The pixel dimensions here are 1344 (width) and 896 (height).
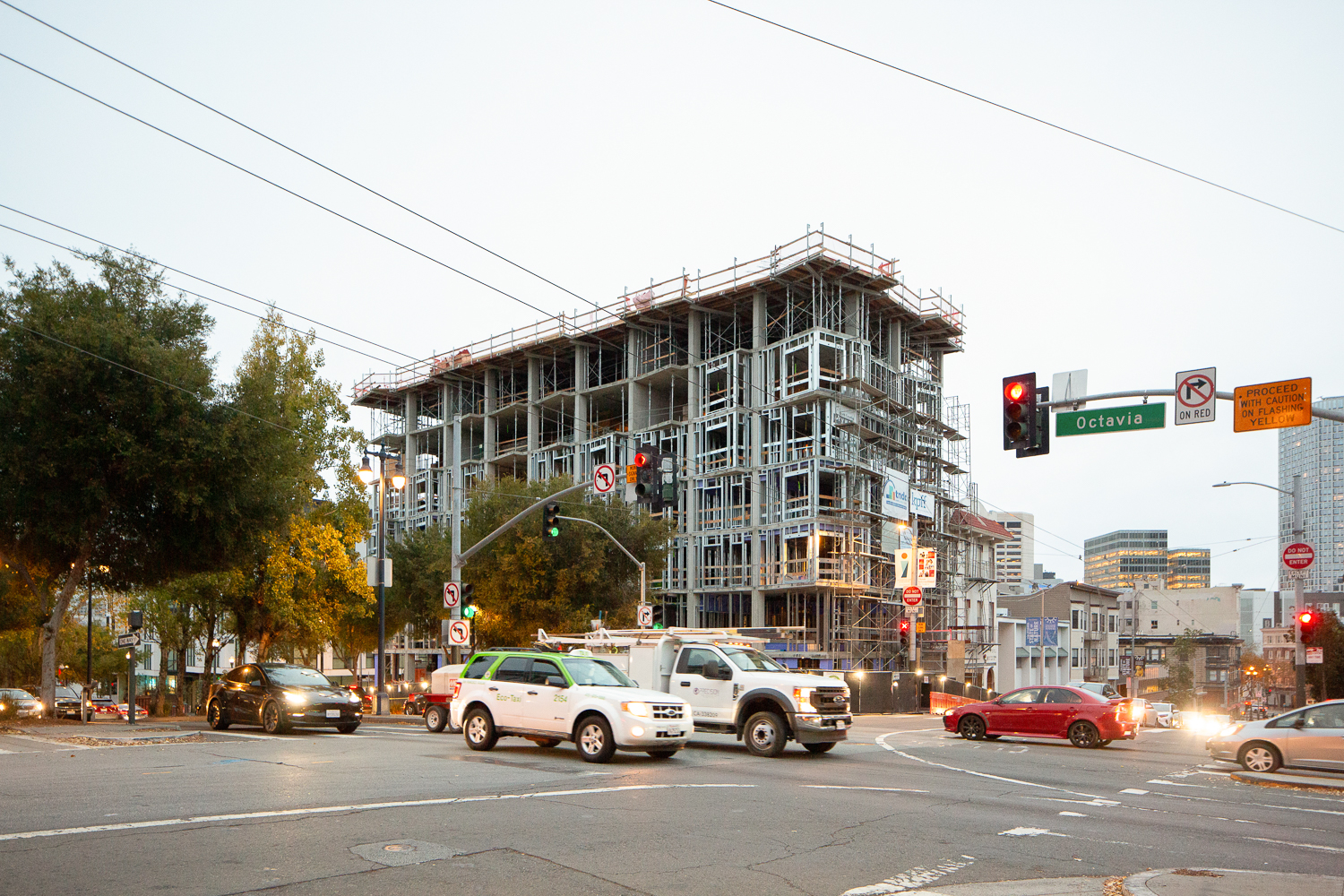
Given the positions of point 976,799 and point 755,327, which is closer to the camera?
point 976,799

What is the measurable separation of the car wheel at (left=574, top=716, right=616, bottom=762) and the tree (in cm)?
1364

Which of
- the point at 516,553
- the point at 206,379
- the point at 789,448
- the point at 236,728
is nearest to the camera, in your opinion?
the point at 236,728

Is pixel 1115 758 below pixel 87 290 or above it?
below

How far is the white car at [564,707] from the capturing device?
17.2m

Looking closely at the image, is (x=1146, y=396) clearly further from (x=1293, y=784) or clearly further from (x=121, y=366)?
(x=121, y=366)

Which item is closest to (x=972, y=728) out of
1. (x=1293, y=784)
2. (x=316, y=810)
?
(x=1293, y=784)

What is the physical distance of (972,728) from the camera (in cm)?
2636

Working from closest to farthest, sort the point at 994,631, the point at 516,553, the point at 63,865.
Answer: the point at 63,865 → the point at 516,553 → the point at 994,631

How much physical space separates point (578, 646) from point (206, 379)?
11210mm

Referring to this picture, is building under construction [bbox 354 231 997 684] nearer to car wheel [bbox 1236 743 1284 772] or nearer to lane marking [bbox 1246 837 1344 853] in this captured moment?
car wheel [bbox 1236 743 1284 772]

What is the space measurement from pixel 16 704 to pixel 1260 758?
121 ft

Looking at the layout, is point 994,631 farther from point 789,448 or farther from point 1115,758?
point 1115,758

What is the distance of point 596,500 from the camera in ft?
167

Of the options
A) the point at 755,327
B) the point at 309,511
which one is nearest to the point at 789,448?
the point at 755,327
